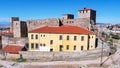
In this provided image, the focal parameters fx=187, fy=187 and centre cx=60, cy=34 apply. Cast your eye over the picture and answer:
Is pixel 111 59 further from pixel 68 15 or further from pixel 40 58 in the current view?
pixel 68 15

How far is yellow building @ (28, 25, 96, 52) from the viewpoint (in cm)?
4397

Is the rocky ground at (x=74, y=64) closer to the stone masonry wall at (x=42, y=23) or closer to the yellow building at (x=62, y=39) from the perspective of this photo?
the yellow building at (x=62, y=39)

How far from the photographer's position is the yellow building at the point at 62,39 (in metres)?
44.0

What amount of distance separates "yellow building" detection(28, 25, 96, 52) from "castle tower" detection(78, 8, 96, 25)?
24.6ft

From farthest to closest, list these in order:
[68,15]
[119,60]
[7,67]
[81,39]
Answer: [68,15] < [81,39] < [7,67] < [119,60]

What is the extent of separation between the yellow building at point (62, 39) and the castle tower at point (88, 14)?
296 inches

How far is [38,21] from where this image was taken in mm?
54688

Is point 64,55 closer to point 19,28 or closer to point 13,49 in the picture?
point 13,49

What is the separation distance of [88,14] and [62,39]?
12399 mm

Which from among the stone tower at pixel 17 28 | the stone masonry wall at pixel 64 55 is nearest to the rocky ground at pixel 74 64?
the stone masonry wall at pixel 64 55

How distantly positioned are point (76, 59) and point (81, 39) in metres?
7.39

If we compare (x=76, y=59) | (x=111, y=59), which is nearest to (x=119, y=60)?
(x=111, y=59)

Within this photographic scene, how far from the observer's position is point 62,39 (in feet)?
149

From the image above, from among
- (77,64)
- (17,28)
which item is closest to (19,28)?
(17,28)
